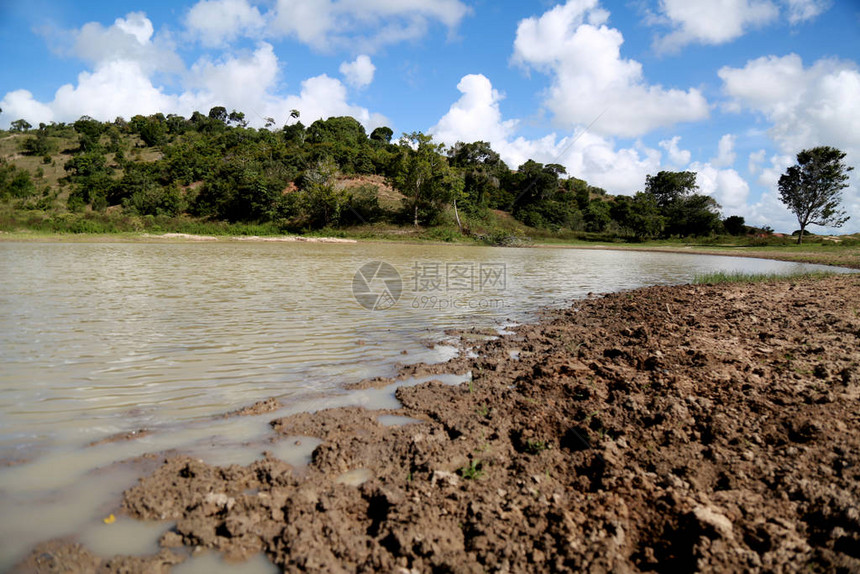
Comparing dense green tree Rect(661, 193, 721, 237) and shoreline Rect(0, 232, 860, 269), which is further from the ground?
dense green tree Rect(661, 193, 721, 237)

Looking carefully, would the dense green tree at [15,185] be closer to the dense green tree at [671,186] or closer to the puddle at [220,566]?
the puddle at [220,566]

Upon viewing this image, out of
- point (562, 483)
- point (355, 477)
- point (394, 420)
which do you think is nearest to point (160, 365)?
point (394, 420)

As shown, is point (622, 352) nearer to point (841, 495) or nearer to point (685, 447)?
point (685, 447)

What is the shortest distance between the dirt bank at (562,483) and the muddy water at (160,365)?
34cm

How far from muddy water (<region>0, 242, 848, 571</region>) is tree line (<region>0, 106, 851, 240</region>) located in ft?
135

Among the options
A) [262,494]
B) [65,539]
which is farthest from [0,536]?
[262,494]

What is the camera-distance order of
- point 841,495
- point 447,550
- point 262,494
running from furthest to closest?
point 262,494
point 841,495
point 447,550

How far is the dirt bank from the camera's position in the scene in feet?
7.89

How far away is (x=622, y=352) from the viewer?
20.7 feet

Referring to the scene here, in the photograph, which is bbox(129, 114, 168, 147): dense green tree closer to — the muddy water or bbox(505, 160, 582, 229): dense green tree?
bbox(505, 160, 582, 229): dense green tree

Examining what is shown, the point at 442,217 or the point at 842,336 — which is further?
the point at 442,217

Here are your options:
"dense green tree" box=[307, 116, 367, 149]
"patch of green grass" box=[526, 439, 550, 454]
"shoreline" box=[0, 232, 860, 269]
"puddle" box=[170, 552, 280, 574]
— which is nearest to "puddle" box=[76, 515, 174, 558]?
"puddle" box=[170, 552, 280, 574]

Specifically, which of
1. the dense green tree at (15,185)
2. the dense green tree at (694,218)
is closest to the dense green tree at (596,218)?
the dense green tree at (694,218)

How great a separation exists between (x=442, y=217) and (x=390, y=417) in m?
50.8
